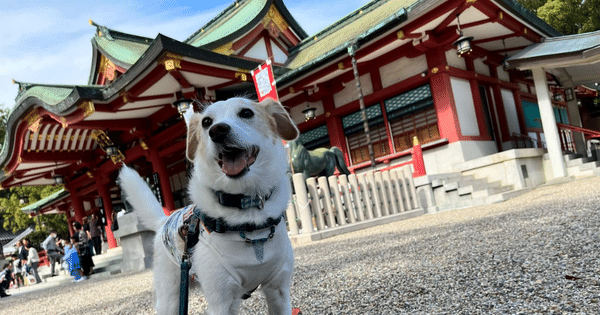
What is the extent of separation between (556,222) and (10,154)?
1530 cm

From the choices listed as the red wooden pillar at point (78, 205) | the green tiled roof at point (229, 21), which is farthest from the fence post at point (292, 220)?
the red wooden pillar at point (78, 205)

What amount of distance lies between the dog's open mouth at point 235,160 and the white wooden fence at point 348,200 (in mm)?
5497

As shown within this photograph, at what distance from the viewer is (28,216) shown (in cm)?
2520

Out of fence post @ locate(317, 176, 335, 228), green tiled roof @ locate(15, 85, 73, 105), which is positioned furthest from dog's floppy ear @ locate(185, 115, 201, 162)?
green tiled roof @ locate(15, 85, 73, 105)

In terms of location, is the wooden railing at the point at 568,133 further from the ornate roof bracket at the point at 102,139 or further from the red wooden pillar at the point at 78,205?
the red wooden pillar at the point at 78,205

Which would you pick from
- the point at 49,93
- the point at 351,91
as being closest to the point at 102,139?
the point at 49,93

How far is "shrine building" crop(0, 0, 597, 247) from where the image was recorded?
9422mm

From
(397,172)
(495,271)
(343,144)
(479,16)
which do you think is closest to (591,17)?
(479,16)

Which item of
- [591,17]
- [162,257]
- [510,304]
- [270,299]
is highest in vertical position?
[591,17]

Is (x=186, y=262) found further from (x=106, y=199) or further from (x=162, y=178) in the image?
(x=106, y=199)

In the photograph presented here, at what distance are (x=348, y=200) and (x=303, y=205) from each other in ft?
3.23

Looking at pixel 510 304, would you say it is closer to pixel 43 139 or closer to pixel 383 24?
pixel 383 24

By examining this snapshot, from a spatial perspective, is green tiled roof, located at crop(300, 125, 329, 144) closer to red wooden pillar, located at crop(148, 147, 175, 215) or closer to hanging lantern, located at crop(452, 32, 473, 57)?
red wooden pillar, located at crop(148, 147, 175, 215)

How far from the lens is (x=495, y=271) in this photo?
2547 mm
